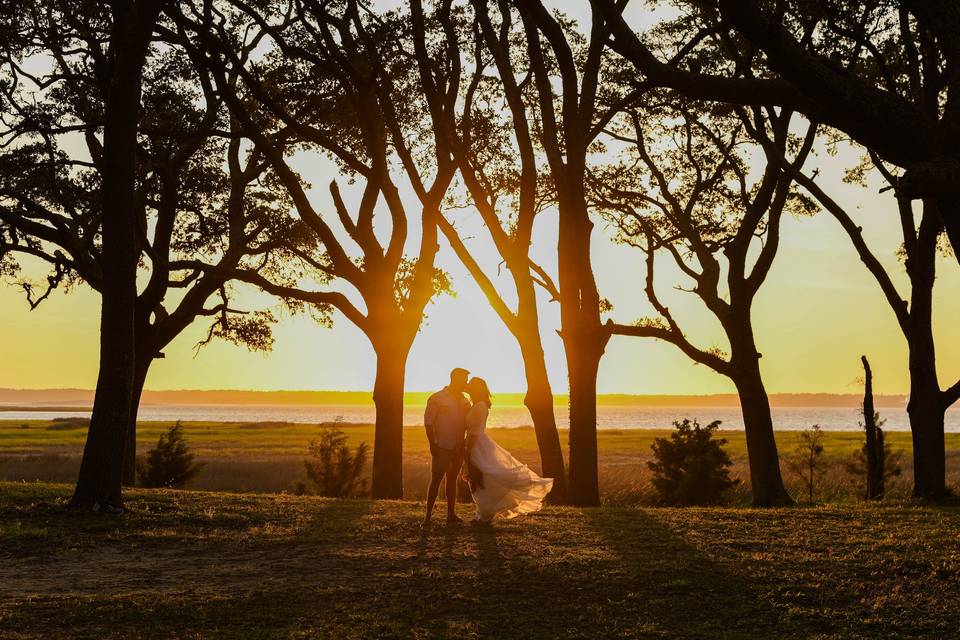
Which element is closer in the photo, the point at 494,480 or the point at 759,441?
the point at 494,480

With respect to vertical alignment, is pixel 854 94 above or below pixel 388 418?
above

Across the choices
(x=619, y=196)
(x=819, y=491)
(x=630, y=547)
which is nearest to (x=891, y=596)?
(x=630, y=547)

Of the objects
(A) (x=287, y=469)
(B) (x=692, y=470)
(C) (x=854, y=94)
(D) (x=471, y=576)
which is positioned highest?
(C) (x=854, y=94)

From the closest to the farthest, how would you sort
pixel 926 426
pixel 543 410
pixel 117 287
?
pixel 117 287
pixel 926 426
pixel 543 410

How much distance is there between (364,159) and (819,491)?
19.8 m

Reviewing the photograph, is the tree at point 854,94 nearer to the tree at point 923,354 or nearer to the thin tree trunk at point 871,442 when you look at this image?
the tree at point 923,354

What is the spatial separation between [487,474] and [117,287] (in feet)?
23.6

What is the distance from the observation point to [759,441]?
74.0 ft

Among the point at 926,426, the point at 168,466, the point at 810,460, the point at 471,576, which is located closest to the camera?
the point at 471,576

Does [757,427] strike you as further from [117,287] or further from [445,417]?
[117,287]

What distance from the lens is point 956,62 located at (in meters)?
10.0

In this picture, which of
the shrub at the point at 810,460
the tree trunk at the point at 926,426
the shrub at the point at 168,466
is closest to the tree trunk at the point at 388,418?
the shrub at the point at 168,466

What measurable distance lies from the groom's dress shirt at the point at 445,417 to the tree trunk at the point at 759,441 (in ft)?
33.9

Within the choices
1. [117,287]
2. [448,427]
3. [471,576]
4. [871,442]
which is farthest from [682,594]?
[871,442]
